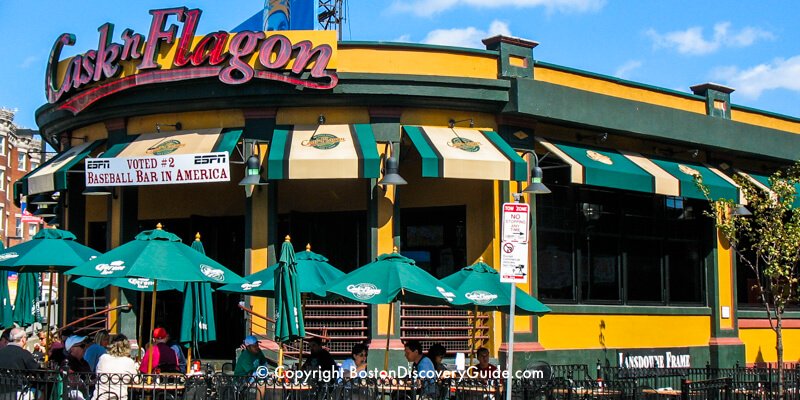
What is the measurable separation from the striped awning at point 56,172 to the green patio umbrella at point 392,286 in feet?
26.1

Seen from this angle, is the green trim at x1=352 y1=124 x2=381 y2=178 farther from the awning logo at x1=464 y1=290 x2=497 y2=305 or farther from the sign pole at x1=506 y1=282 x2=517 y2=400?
the sign pole at x1=506 y1=282 x2=517 y2=400

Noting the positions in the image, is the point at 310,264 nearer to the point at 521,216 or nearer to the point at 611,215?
the point at 521,216

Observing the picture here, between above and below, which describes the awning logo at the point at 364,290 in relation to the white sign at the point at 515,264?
below

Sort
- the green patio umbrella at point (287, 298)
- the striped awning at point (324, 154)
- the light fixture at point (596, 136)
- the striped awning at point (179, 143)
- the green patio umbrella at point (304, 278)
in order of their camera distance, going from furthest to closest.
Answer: the light fixture at point (596, 136) → the striped awning at point (179, 143) → the striped awning at point (324, 154) → the green patio umbrella at point (304, 278) → the green patio umbrella at point (287, 298)

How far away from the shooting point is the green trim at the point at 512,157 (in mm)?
18656

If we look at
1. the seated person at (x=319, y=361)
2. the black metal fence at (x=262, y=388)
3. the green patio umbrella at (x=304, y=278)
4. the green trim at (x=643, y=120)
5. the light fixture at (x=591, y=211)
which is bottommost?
the black metal fence at (x=262, y=388)

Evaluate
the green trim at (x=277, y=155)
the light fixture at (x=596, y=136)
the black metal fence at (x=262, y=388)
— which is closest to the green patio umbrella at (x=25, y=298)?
the green trim at (x=277, y=155)

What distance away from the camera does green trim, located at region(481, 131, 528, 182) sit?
734 inches

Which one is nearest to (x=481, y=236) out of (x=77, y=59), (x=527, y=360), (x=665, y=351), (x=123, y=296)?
(x=527, y=360)

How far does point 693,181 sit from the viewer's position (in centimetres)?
2209

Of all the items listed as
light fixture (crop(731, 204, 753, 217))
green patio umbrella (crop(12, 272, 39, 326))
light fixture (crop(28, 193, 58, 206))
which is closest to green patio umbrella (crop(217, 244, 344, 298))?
green patio umbrella (crop(12, 272, 39, 326))

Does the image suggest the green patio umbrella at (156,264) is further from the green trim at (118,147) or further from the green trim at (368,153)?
the green trim at (118,147)

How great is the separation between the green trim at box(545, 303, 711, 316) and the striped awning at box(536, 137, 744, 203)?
2.63 meters

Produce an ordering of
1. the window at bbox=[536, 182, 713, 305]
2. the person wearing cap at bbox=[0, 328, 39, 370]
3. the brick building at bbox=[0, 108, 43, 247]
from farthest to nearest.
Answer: the brick building at bbox=[0, 108, 43, 247] → the window at bbox=[536, 182, 713, 305] → the person wearing cap at bbox=[0, 328, 39, 370]
